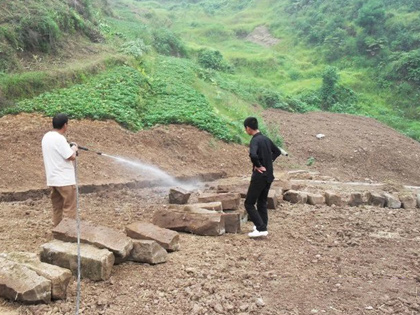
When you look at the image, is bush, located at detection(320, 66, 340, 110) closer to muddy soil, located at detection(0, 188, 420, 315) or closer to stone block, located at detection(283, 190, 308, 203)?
stone block, located at detection(283, 190, 308, 203)

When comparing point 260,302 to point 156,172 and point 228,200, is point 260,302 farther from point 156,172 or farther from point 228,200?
point 156,172

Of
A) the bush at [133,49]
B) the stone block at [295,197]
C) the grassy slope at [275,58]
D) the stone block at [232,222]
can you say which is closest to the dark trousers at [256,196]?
the stone block at [232,222]

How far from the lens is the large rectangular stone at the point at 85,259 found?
4.34 metres

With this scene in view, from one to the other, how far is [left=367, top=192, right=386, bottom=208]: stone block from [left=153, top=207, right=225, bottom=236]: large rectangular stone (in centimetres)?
395

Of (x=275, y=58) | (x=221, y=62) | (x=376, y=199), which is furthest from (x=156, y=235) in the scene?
(x=275, y=58)

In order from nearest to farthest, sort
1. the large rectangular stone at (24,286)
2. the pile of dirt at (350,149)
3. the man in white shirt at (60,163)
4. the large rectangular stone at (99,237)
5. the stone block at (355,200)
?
the large rectangular stone at (24,286), the large rectangular stone at (99,237), the man in white shirt at (60,163), the stone block at (355,200), the pile of dirt at (350,149)

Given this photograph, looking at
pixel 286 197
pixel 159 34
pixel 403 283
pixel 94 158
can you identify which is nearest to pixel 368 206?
pixel 286 197

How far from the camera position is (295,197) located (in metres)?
8.34

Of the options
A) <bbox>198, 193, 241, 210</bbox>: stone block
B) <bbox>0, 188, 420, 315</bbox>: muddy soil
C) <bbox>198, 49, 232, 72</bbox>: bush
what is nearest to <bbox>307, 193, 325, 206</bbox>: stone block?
<bbox>0, 188, 420, 315</bbox>: muddy soil

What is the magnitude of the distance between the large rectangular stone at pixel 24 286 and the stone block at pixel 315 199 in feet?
18.9

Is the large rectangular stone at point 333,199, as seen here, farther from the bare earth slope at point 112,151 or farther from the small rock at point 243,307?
the small rock at point 243,307

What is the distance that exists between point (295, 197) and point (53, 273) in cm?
548

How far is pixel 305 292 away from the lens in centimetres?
439

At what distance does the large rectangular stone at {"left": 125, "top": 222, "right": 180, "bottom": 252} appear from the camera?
17.0ft
